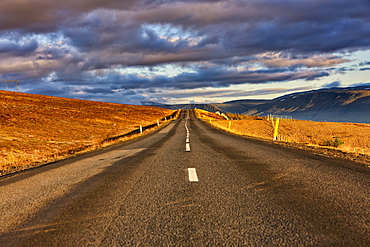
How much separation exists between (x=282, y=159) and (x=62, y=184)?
6.08 metres

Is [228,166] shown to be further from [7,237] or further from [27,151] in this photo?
[27,151]

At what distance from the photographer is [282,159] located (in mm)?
8070

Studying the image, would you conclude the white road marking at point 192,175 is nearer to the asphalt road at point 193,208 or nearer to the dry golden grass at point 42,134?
the asphalt road at point 193,208

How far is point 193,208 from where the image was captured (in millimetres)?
3838

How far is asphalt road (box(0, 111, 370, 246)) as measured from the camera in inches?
116

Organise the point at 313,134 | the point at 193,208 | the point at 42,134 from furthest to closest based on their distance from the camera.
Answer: the point at 313,134 → the point at 42,134 → the point at 193,208

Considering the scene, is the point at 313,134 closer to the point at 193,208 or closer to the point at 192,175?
the point at 192,175

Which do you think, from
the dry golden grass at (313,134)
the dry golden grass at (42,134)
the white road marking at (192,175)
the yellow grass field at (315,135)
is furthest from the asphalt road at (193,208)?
the dry golden grass at (313,134)

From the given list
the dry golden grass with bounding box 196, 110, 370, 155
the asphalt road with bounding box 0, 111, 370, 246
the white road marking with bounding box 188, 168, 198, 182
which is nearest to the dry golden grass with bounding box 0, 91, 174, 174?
the asphalt road with bounding box 0, 111, 370, 246

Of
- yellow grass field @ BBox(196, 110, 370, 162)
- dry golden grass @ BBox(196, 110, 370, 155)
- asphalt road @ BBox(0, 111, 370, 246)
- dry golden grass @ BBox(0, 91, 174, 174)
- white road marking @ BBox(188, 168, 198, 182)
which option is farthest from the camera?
dry golden grass @ BBox(196, 110, 370, 155)

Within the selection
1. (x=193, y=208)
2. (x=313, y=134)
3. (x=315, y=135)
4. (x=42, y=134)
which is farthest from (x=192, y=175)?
(x=313, y=134)

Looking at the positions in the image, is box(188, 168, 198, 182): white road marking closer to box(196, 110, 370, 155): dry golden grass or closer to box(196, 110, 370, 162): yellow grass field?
box(196, 110, 370, 162): yellow grass field

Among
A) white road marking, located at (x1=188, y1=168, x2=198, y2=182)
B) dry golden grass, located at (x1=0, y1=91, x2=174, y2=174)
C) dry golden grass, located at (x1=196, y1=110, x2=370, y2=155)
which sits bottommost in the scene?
dry golden grass, located at (x1=196, y1=110, x2=370, y2=155)

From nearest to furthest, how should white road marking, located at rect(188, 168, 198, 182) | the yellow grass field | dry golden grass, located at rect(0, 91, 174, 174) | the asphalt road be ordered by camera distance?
the asphalt road
white road marking, located at rect(188, 168, 198, 182)
dry golden grass, located at rect(0, 91, 174, 174)
the yellow grass field
